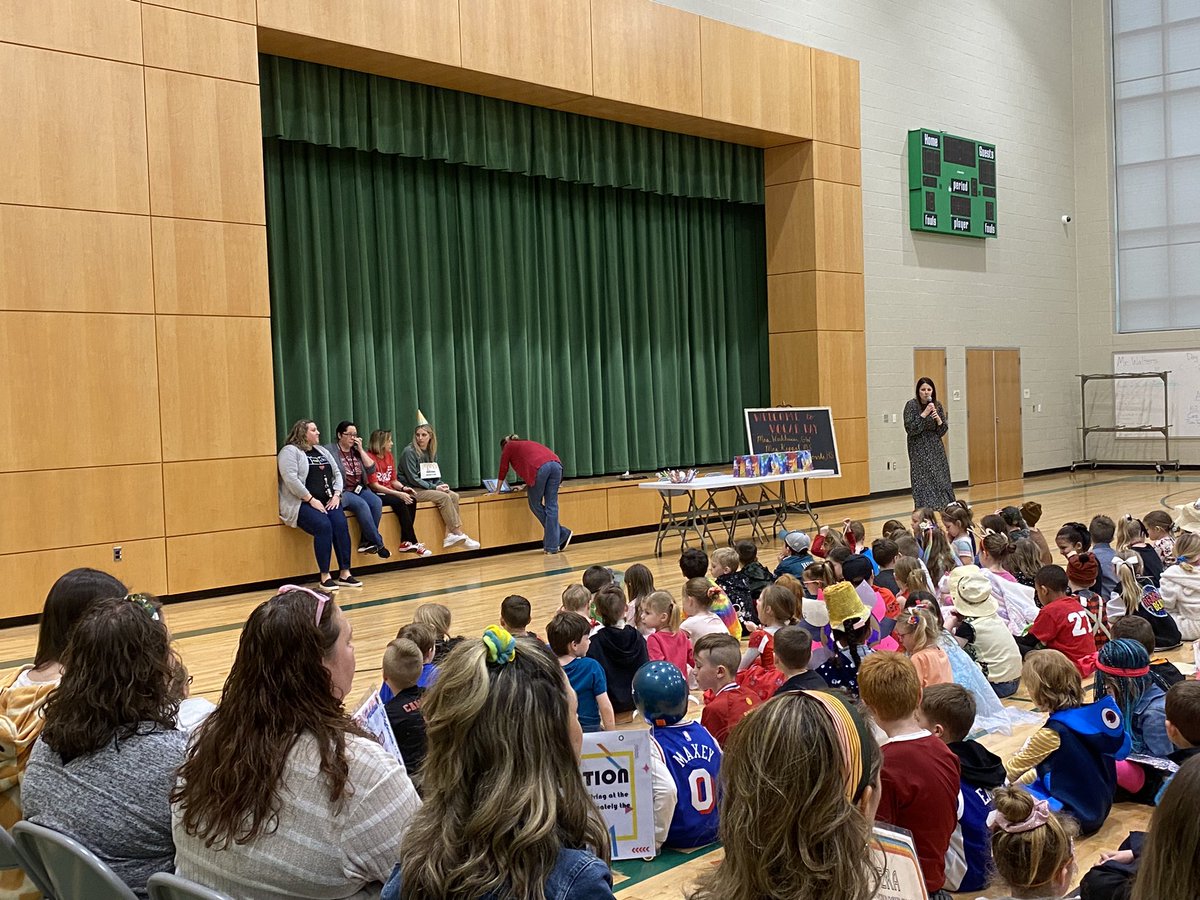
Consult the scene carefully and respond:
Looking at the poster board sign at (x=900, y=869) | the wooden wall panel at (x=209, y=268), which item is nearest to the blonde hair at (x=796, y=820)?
the poster board sign at (x=900, y=869)

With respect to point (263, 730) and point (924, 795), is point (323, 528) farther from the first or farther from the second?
point (263, 730)

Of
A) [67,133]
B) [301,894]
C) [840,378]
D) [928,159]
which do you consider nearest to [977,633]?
[301,894]

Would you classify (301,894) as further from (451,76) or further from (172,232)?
(451,76)

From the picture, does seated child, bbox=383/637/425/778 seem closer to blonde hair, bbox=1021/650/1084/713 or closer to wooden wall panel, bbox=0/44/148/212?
blonde hair, bbox=1021/650/1084/713

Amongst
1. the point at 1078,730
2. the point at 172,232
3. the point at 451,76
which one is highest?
the point at 451,76

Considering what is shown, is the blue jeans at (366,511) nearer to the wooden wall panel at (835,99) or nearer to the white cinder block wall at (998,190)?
the white cinder block wall at (998,190)

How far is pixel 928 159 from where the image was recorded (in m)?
14.9

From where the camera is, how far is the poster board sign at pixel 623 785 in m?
Result: 3.19

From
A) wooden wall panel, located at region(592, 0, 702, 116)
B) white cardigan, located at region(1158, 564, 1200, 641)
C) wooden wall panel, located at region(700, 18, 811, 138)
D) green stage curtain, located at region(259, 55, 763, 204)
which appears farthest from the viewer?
wooden wall panel, located at region(700, 18, 811, 138)

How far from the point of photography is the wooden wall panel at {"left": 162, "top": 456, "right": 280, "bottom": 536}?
8492mm

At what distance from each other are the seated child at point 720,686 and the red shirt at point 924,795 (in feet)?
3.57

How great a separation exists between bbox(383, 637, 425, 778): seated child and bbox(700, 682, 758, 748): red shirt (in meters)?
1.07

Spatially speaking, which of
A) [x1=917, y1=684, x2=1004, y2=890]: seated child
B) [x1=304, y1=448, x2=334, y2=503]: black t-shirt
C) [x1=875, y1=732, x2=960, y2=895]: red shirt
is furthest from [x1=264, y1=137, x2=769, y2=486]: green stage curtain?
[x1=875, y1=732, x2=960, y2=895]: red shirt

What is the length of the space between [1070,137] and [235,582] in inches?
585
